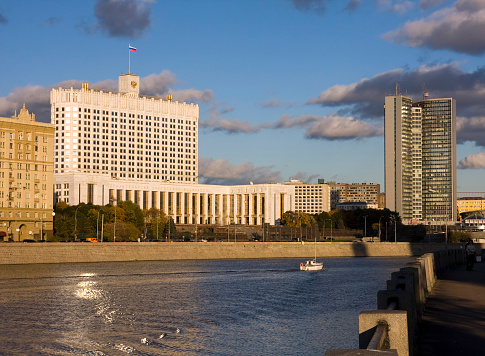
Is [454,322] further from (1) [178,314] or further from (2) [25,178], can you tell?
(2) [25,178]

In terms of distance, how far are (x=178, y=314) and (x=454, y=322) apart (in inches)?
1142

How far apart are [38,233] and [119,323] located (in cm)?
12913

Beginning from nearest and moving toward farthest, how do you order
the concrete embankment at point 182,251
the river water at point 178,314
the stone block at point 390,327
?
the stone block at point 390,327
the river water at point 178,314
the concrete embankment at point 182,251

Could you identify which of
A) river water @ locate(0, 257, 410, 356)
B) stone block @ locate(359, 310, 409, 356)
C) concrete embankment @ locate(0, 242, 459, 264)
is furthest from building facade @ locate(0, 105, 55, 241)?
stone block @ locate(359, 310, 409, 356)

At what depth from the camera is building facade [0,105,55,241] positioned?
6314 inches

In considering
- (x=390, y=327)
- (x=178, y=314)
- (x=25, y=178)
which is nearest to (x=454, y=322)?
(x=390, y=327)

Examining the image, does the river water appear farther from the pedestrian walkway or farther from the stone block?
the stone block

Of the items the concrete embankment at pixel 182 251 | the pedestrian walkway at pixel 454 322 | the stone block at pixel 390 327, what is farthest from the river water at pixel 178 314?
the concrete embankment at pixel 182 251

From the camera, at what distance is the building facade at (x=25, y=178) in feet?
526

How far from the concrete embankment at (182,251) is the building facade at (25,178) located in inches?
1583

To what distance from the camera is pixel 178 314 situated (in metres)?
52.2

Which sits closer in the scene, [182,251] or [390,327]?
[390,327]

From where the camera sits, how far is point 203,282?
84.9m

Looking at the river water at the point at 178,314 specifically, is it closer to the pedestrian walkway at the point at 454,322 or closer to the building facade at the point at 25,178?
the pedestrian walkway at the point at 454,322
